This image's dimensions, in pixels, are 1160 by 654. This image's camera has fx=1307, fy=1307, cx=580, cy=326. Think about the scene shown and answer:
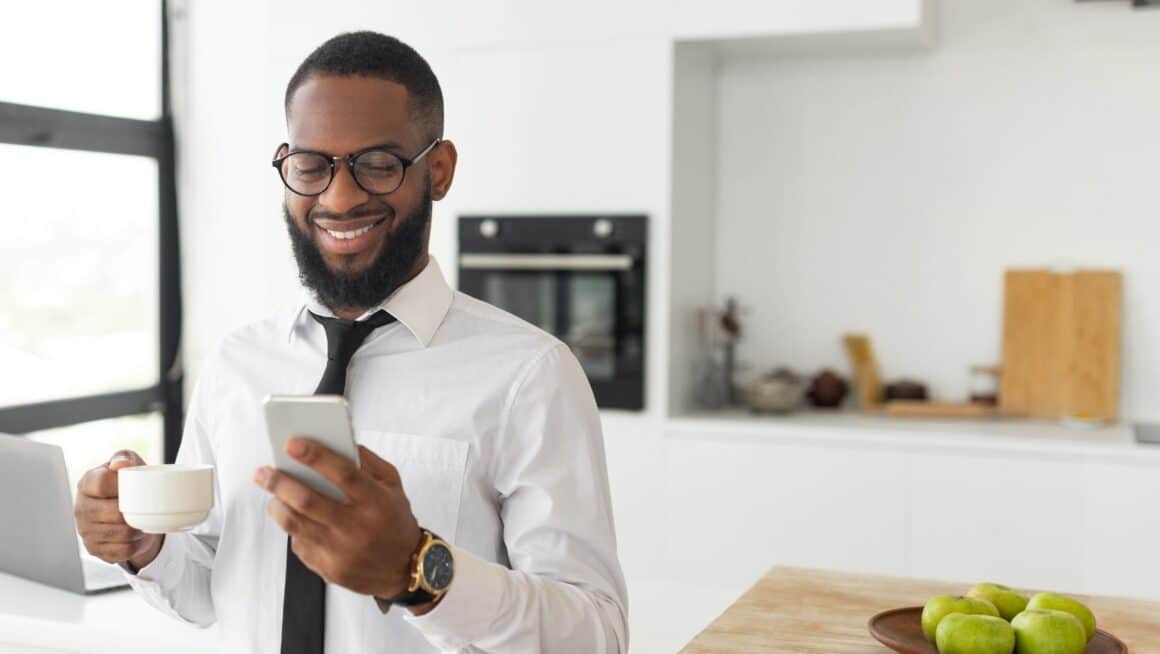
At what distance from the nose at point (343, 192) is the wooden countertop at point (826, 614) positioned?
712 mm

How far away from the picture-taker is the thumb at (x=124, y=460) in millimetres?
1563

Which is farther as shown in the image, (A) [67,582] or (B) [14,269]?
(B) [14,269]

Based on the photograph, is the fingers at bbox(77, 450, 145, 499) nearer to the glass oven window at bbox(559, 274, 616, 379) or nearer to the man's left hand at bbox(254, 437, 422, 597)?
the man's left hand at bbox(254, 437, 422, 597)

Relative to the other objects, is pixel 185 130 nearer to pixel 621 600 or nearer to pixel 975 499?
Answer: pixel 975 499

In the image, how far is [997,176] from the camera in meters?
4.14

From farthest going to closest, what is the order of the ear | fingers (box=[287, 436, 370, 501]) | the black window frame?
the black window frame → the ear → fingers (box=[287, 436, 370, 501])

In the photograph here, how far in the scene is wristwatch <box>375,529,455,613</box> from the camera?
118 cm

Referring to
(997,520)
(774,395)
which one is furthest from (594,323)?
(997,520)

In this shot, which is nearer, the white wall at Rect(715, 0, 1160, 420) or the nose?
the nose

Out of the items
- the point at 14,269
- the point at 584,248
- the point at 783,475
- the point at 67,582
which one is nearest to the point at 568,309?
the point at 584,248

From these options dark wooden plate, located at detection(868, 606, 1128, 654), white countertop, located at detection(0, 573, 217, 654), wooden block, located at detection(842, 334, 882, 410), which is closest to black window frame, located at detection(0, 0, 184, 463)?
white countertop, located at detection(0, 573, 217, 654)

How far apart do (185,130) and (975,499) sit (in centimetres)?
298

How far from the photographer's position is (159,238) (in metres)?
4.66

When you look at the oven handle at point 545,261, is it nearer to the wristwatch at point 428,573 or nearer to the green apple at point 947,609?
the green apple at point 947,609
